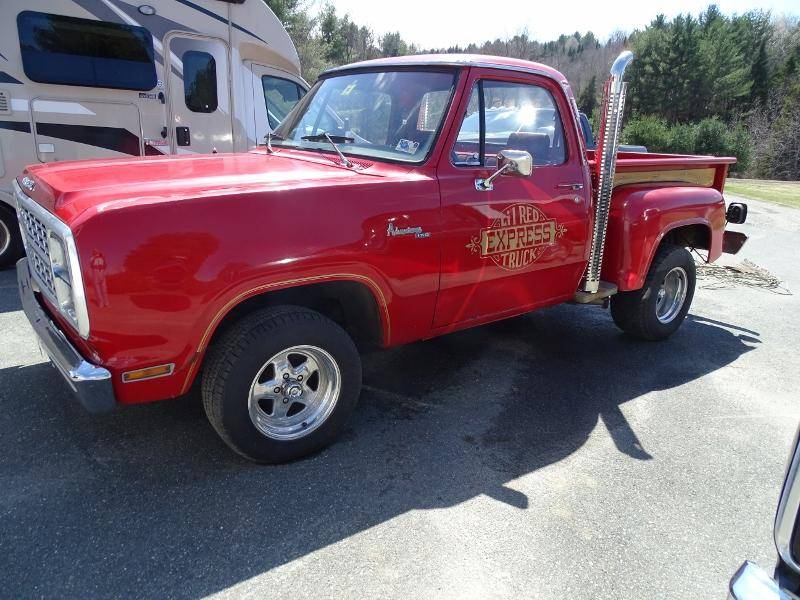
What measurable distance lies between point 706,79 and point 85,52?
48.0 meters

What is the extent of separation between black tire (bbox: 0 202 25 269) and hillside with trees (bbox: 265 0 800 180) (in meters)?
29.1

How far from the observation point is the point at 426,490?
117 inches

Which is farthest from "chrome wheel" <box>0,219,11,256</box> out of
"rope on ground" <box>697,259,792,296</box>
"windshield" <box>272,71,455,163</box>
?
"rope on ground" <box>697,259,792,296</box>

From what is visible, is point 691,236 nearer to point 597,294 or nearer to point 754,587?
point 597,294

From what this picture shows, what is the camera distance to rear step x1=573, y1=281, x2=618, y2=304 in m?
4.35

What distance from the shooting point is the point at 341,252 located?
2.90 metres

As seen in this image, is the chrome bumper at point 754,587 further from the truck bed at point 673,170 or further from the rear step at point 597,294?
the truck bed at point 673,170

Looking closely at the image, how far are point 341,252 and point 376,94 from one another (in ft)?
4.35

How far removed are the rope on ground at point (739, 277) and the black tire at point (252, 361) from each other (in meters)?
5.86

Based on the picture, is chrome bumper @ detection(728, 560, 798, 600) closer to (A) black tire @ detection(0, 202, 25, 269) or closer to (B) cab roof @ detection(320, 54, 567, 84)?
(B) cab roof @ detection(320, 54, 567, 84)

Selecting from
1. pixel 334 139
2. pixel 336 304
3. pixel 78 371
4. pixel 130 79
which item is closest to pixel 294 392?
pixel 336 304

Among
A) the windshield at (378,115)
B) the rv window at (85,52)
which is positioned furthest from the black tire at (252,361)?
the rv window at (85,52)

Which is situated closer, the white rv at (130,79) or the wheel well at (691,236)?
the wheel well at (691,236)

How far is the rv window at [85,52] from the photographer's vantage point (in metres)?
A: 6.20
